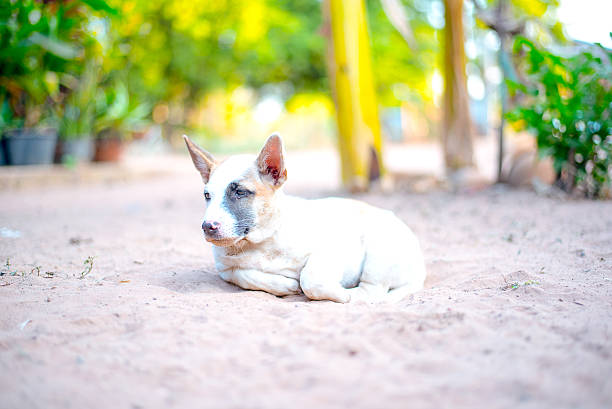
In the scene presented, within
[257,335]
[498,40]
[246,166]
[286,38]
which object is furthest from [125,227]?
[286,38]

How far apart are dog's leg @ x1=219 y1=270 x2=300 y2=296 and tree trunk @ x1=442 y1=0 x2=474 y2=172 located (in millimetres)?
5474

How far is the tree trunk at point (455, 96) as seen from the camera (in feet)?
26.8

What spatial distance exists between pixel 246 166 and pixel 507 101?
662 centimetres

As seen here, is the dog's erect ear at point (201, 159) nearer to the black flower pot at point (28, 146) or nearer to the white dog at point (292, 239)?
the white dog at point (292, 239)

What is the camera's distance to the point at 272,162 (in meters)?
3.37

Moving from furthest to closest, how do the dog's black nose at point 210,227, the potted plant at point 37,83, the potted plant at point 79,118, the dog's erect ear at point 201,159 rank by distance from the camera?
the potted plant at point 79,118, the potted plant at point 37,83, the dog's erect ear at point 201,159, the dog's black nose at point 210,227

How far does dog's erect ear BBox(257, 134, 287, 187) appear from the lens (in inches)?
130

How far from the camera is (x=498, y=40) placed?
8.32 metres

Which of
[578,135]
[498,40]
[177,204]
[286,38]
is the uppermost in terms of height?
[286,38]

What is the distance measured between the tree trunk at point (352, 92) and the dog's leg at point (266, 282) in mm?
4620

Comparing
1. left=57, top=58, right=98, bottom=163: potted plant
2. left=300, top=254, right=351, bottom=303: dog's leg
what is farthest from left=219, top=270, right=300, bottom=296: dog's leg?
left=57, top=58, right=98, bottom=163: potted plant

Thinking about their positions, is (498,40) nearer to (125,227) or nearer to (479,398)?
(125,227)

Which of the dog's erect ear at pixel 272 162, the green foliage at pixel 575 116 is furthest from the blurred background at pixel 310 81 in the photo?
the dog's erect ear at pixel 272 162

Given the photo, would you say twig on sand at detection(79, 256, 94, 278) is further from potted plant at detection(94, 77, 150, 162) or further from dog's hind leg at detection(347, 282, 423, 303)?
potted plant at detection(94, 77, 150, 162)
